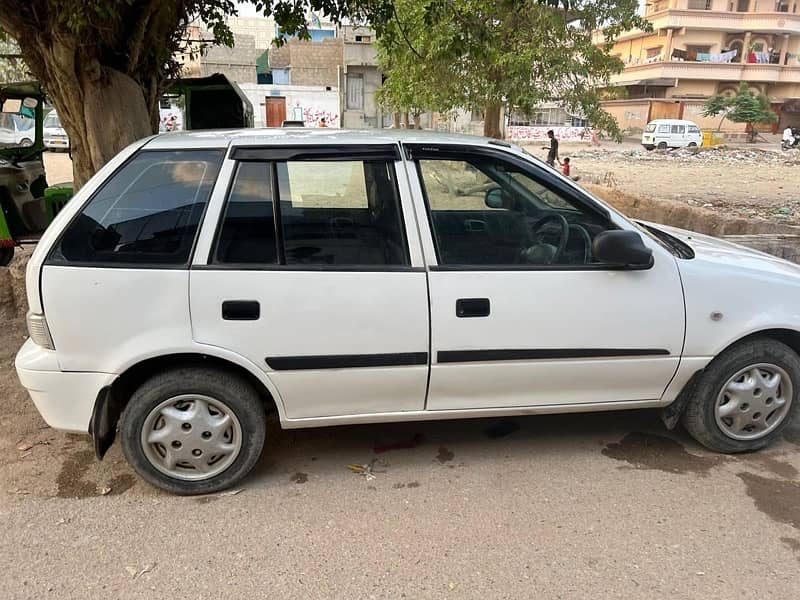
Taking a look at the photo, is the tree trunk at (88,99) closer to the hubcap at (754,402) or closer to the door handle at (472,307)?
the door handle at (472,307)

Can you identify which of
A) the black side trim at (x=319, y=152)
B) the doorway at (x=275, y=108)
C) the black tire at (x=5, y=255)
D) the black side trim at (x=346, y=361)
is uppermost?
the doorway at (x=275, y=108)

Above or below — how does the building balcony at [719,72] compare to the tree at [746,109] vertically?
above

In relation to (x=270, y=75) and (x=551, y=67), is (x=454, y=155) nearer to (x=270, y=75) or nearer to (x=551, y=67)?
(x=551, y=67)

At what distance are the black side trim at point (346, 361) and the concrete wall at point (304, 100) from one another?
37818 millimetres

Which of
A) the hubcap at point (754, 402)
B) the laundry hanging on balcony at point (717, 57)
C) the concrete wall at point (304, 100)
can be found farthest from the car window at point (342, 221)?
the laundry hanging on balcony at point (717, 57)

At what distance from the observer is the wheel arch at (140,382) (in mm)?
2951

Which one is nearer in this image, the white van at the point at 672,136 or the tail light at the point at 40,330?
the tail light at the point at 40,330

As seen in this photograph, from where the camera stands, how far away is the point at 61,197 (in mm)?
7480

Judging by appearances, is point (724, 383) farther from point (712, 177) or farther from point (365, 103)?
point (365, 103)

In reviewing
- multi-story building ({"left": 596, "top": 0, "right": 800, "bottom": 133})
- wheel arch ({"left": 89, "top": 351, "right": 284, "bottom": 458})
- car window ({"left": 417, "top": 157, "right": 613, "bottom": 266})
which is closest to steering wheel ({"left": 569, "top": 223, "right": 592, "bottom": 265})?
car window ({"left": 417, "top": 157, "right": 613, "bottom": 266})

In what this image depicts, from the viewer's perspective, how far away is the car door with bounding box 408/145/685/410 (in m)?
3.03

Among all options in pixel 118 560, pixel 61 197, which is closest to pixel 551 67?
pixel 61 197

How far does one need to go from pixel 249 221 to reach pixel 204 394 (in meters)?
0.86

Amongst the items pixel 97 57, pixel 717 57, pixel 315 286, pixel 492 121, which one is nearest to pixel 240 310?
pixel 315 286
